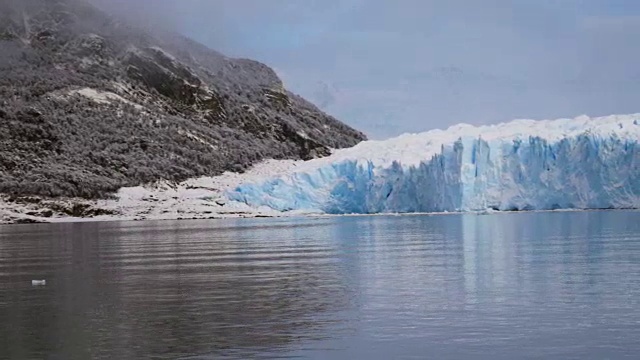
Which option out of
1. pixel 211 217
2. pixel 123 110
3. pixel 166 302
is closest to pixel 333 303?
pixel 166 302

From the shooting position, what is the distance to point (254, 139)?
14525 cm

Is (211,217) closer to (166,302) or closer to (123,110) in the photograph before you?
(123,110)

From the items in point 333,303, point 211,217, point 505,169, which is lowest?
point 333,303

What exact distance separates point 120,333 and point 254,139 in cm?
12849

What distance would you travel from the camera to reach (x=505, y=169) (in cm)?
7081

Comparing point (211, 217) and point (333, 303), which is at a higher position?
point (211, 217)

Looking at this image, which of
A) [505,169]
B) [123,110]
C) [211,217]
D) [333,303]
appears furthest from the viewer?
[123,110]

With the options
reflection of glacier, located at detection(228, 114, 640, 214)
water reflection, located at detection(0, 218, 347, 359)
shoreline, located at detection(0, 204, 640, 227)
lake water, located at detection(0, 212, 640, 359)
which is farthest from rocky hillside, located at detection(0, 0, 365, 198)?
lake water, located at detection(0, 212, 640, 359)

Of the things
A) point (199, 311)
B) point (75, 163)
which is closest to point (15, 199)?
point (75, 163)

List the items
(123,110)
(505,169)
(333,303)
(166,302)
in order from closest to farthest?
(333,303), (166,302), (505,169), (123,110)

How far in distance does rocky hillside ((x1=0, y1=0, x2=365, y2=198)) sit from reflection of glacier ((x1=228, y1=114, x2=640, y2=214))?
4623cm

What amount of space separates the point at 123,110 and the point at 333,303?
11835 centimetres

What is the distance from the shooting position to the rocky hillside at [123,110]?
116312 millimetres

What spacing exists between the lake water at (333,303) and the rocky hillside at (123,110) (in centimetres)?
7989
